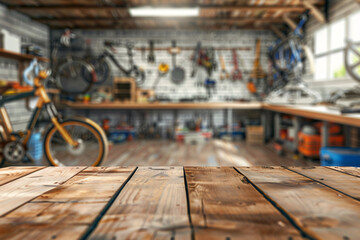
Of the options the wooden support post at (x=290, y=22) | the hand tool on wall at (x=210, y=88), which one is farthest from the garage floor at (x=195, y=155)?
the wooden support post at (x=290, y=22)

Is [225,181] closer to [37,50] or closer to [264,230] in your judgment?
[264,230]

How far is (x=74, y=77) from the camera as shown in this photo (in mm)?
6965

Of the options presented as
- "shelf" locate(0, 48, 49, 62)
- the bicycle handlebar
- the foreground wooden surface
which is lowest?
the foreground wooden surface

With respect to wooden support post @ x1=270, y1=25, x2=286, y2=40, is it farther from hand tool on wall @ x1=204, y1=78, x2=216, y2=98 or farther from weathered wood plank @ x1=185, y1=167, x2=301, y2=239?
weathered wood plank @ x1=185, y1=167, x2=301, y2=239

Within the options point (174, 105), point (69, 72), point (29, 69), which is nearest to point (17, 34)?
point (29, 69)

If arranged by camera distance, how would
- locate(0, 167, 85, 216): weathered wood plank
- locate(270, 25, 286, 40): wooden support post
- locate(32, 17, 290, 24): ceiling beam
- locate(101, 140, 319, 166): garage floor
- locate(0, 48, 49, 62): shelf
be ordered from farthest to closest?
locate(270, 25, 286, 40): wooden support post
locate(32, 17, 290, 24): ceiling beam
locate(0, 48, 49, 62): shelf
locate(101, 140, 319, 166): garage floor
locate(0, 167, 85, 216): weathered wood plank

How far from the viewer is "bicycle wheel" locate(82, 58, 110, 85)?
6.76 meters

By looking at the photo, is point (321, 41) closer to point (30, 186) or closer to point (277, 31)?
point (277, 31)

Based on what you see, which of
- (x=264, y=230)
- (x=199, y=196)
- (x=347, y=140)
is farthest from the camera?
(x=347, y=140)

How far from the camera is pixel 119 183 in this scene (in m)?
0.79

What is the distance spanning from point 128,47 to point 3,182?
248 inches

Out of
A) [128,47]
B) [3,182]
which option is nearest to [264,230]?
[3,182]

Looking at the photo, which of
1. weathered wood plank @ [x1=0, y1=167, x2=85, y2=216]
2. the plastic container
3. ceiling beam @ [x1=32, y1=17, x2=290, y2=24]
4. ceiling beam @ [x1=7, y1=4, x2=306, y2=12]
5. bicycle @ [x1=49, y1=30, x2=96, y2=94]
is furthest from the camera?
bicycle @ [x1=49, y1=30, x2=96, y2=94]

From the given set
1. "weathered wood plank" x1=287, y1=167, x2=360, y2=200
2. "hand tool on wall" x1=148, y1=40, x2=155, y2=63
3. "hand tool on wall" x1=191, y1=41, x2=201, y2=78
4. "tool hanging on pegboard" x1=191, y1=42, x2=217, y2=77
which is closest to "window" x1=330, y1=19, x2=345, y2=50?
"tool hanging on pegboard" x1=191, y1=42, x2=217, y2=77
